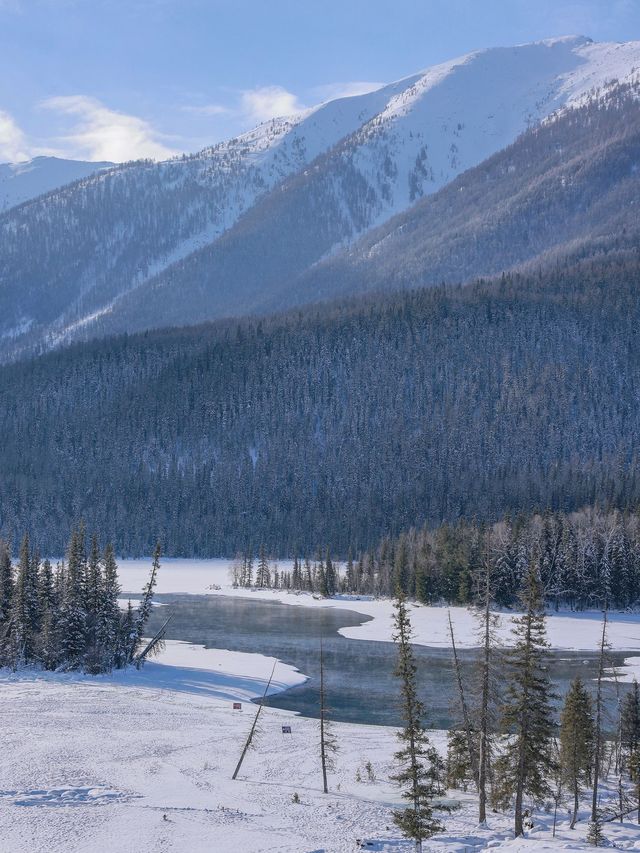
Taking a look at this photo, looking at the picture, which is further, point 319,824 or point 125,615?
point 125,615

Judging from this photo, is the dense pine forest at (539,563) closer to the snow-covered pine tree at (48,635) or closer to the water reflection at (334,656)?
the water reflection at (334,656)

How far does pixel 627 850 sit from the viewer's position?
3372 cm

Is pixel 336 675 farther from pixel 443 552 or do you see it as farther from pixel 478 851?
pixel 443 552

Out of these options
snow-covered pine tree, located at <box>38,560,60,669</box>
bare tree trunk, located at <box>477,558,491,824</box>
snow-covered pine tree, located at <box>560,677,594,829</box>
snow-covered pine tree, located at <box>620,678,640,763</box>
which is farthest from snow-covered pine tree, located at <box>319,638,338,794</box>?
snow-covered pine tree, located at <box>38,560,60,669</box>

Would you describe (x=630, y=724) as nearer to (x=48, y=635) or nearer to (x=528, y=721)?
(x=528, y=721)

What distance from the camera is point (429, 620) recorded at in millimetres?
104250

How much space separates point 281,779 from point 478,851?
12960 mm

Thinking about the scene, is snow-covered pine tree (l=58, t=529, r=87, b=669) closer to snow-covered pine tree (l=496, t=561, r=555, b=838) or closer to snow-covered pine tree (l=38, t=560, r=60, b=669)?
snow-covered pine tree (l=38, t=560, r=60, b=669)

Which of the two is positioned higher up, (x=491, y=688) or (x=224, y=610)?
→ (x=491, y=688)

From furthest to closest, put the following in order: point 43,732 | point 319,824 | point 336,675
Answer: point 336,675 → point 43,732 → point 319,824

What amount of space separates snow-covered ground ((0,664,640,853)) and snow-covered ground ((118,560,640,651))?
14.4 meters

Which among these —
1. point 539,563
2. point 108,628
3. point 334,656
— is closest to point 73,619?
point 108,628

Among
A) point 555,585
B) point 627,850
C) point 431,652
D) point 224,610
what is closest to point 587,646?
point 431,652

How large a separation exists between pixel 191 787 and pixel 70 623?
32483 millimetres
